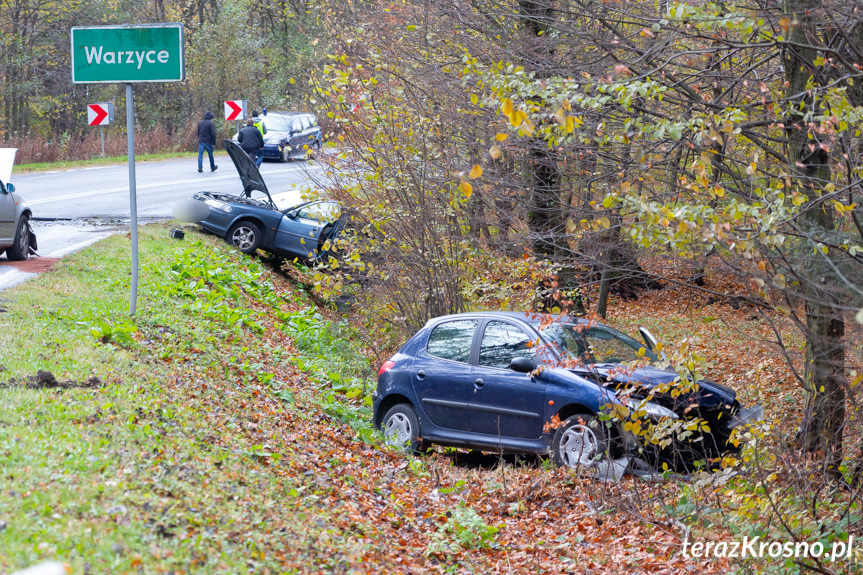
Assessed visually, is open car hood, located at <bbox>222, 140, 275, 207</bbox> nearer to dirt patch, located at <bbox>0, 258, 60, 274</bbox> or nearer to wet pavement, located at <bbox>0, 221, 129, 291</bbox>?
wet pavement, located at <bbox>0, 221, 129, 291</bbox>

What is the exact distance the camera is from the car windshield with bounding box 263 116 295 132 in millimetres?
32656

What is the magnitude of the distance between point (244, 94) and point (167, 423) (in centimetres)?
3565

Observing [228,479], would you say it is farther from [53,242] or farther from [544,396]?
[53,242]

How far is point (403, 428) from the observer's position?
9742mm

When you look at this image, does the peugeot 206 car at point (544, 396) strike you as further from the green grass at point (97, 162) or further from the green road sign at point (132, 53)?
the green grass at point (97, 162)

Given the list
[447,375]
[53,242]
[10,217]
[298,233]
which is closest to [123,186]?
[53,242]

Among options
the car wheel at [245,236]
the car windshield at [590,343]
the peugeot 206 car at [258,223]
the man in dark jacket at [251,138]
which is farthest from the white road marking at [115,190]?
the car windshield at [590,343]

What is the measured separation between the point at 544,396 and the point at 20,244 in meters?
9.11

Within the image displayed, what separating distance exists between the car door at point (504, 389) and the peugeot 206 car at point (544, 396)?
0.01 metres

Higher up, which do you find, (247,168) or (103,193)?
(247,168)

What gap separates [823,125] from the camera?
6.26 metres

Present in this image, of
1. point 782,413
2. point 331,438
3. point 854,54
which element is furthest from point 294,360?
point 854,54

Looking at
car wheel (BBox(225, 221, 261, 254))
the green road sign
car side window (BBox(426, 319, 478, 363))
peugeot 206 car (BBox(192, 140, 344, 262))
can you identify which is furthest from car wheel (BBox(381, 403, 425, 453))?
car wheel (BBox(225, 221, 261, 254))

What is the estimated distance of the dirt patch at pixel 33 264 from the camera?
1267cm
